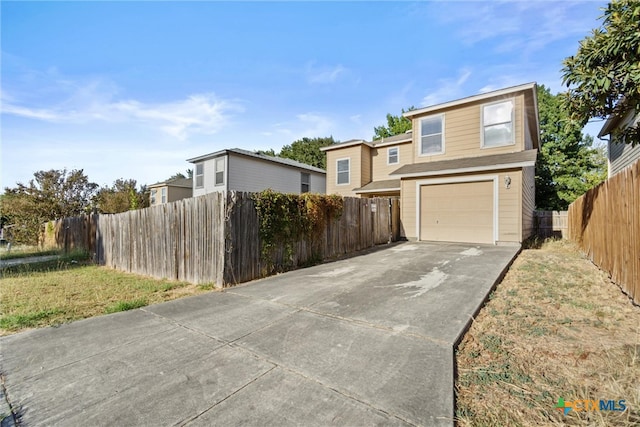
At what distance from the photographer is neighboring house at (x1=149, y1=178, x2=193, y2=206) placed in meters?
22.2

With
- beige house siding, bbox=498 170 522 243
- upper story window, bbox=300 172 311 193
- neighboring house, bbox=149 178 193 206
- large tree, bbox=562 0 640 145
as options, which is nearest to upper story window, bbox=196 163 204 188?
neighboring house, bbox=149 178 193 206

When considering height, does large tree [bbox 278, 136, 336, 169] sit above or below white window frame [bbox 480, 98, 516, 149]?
above

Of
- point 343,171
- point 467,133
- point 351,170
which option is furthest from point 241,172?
point 467,133

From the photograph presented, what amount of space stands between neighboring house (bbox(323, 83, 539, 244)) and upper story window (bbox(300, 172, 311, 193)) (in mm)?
10152

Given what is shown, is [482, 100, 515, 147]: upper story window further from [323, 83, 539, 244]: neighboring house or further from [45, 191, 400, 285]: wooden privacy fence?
[45, 191, 400, 285]: wooden privacy fence

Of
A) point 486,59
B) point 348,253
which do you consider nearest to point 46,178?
point 348,253

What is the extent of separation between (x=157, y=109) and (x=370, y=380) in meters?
11.2

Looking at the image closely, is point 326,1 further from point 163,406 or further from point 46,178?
point 46,178

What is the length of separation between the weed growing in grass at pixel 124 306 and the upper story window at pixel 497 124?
40.3ft

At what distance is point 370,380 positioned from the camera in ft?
7.20

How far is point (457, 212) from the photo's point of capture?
1039 centimetres

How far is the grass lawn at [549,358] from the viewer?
184cm

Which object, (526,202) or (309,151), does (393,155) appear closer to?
(526,202)

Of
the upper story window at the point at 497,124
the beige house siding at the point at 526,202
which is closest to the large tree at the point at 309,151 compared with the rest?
the upper story window at the point at 497,124
